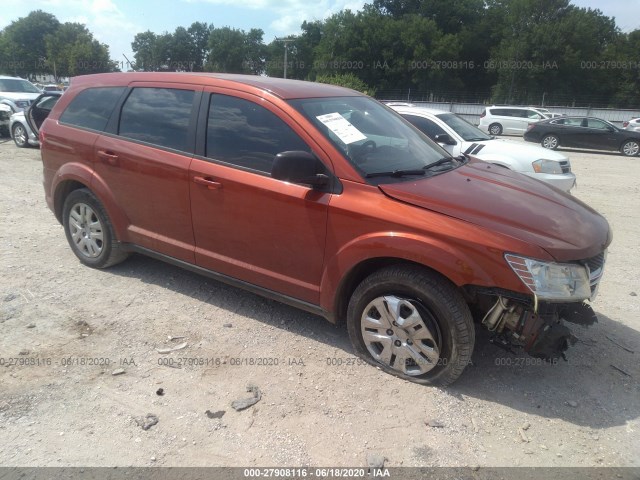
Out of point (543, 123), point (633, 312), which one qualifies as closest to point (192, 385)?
point (633, 312)

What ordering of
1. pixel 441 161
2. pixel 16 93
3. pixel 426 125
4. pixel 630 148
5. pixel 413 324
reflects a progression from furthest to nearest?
1. pixel 630 148
2. pixel 16 93
3. pixel 426 125
4. pixel 441 161
5. pixel 413 324

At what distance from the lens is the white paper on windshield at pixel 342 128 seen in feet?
10.8

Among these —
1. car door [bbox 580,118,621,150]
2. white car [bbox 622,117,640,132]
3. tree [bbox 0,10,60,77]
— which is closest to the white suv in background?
white car [bbox 622,117,640,132]

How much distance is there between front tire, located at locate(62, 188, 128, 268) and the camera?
4383mm

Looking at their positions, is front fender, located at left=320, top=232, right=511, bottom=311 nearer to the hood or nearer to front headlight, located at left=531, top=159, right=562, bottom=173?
the hood

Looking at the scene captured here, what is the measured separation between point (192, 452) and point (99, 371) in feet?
3.46

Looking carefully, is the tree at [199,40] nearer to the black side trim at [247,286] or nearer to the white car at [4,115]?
the white car at [4,115]

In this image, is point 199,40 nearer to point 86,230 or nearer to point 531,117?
point 531,117

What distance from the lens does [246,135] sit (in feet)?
11.4

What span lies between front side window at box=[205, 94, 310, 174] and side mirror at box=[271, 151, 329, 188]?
200 millimetres

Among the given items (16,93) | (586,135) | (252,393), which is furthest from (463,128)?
(16,93)

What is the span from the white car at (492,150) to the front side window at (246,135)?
4.49 metres

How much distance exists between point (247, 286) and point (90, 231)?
6.28 feet

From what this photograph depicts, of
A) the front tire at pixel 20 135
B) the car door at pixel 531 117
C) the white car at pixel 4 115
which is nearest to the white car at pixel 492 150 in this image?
the front tire at pixel 20 135
